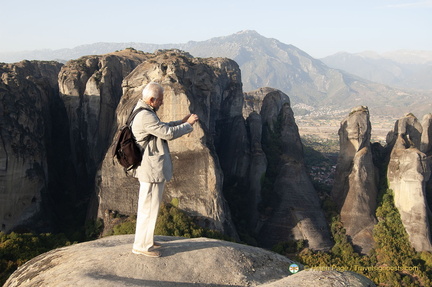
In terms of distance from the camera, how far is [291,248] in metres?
29.5

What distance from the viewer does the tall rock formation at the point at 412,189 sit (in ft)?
93.9

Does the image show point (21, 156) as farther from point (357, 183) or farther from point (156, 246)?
point (357, 183)

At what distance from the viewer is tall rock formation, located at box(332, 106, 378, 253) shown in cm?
3053

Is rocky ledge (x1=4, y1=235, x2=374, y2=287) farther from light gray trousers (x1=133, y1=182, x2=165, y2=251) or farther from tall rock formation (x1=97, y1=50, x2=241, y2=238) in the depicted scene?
tall rock formation (x1=97, y1=50, x2=241, y2=238)

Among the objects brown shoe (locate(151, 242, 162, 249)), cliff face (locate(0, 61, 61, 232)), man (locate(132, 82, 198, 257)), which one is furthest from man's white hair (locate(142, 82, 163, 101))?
cliff face (locate(0, 61, 61, 232))

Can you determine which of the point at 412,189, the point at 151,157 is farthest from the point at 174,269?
the point at 412,189

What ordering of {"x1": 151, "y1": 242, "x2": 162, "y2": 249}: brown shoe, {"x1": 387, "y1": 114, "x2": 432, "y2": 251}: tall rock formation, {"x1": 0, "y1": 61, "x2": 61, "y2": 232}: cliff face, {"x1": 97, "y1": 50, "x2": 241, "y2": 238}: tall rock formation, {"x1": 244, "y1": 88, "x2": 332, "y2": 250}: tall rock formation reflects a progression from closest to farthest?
1. {"x1": 151, "y1": 242, "x2": 162, "y2": 249}: brown shoe
2. {"x1": 0, "y1": 61, "x2": 61, "y2": 232}: cliff face
3. {"x1": 97, "y1": 50, "x2": 241, "y2": 238}: tall rock formation
4. {"x1": 387, "y1": 114, "x2": 432, "y2": 251}: tall rock formation
5. {"x1": 244, "y1": 88, "x2": 332, "y2": 250}: tall rock formation

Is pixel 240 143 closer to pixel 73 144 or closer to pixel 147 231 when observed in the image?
pixel 73 144

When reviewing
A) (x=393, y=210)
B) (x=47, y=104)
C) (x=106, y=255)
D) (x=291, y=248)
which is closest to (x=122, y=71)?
(x=47, y=104)

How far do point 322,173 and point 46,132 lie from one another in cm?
3745

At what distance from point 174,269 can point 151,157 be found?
2018 millimetres

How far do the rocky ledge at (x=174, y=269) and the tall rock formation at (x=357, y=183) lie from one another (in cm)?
2501

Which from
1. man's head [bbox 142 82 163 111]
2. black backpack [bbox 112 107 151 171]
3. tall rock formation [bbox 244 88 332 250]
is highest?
man's head [bbox 142 82 163 111]

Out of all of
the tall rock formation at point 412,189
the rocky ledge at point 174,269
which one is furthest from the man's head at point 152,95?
the tall rock formation at point 412,189
